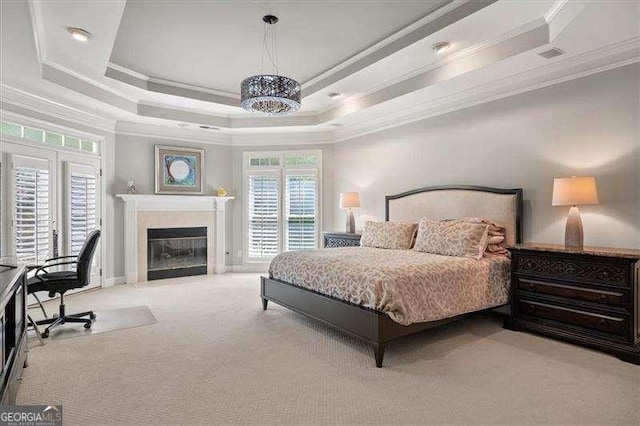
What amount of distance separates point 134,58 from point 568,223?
208 inches

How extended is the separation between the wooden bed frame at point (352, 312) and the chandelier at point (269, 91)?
6.55 ft

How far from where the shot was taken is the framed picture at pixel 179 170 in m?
6.66

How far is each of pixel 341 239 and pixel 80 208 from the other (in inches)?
160

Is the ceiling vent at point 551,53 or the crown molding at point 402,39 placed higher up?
the crown molding at point 402,39

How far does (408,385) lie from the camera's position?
8.65 ft

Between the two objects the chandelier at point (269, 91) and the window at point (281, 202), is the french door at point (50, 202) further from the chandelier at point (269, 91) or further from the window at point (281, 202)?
the chandelier at point (269, 91)

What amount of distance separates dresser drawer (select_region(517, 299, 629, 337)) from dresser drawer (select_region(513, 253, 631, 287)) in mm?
286

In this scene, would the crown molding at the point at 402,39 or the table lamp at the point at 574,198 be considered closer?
the crown molding at the point at 402,39

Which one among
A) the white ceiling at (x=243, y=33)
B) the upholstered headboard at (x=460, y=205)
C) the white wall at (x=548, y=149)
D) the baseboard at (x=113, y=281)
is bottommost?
the baseboard at (x=113, y=281)

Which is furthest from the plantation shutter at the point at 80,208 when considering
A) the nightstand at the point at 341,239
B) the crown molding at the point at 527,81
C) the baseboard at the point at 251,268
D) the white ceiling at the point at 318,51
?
the crown molding at the point at 527,81

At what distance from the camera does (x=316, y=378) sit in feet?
9.05

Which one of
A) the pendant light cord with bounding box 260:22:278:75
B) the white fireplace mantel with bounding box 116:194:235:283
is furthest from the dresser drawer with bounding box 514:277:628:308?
the white fireplace mantel with bounding box 116:194:235:283

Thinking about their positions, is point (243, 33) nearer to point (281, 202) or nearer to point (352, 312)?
point (352, 312)

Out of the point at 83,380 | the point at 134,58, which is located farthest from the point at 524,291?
the point at 134,58
